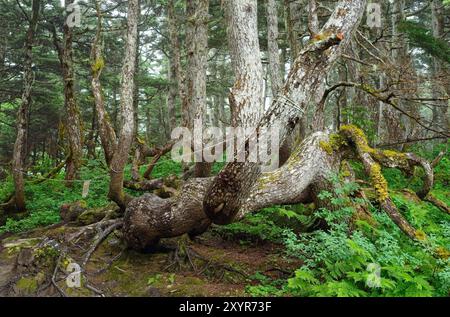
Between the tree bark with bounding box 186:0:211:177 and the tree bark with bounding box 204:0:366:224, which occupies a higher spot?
the tree bark with bounding box 186:0:211:177

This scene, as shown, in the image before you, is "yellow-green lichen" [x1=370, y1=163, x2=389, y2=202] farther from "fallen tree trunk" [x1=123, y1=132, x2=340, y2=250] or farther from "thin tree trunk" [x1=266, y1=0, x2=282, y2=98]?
"thin tree trunk" [x1=266, y1=0, x2=282, y2=98]

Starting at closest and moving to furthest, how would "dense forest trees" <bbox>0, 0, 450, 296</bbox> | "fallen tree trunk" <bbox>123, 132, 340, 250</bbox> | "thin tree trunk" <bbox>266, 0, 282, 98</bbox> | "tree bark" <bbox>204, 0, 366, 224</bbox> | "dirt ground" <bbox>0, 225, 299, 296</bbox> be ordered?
1. "tree bark" <bbox>204, 0, 366, 224</bbox>
2. "dense forest trees" <bbox>0, 0, 450, 296</bbox>
3. "dirt ground" <bbox>0, 225, 299, 296</bbox>
4. "fallen tree trunk" <bbox>123, 132, 340, 250</bbox>
5. "thin tree trunk" <bbox>266, 0, 282, 98</bbox>

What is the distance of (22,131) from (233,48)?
7.97 meters

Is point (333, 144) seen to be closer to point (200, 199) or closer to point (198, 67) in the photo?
point (200, 199)

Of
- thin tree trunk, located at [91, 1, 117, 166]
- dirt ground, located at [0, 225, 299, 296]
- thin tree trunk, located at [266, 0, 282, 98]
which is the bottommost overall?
dirt ground, located at [0, 225, 299, 296]

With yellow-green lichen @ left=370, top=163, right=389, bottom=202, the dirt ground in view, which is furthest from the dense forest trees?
the dirt ground

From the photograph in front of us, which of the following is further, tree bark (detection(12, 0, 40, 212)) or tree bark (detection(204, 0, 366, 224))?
tree bark (detection(12, 0, 40, 212))

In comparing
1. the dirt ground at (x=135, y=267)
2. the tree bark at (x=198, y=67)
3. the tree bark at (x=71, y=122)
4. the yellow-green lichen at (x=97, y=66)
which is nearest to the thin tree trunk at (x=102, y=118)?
the yellow-green lichen at (x=97, y=66)

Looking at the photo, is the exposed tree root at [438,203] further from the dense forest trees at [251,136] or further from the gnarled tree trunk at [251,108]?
the gnarled tree trunk at [251,108]

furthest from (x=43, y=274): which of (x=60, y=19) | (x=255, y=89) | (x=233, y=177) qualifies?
(x=60, y=19)

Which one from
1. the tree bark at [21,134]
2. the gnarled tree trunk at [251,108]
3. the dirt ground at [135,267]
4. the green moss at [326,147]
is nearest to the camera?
the gnarled tree trunk at [251,108]

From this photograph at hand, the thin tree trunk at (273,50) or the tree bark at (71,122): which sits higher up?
the thin tree trunk at (273,50)

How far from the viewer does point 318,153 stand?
21.2ft

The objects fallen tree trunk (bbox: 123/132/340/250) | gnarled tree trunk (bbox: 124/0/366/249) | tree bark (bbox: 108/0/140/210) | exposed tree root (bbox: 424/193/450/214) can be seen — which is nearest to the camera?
gnarled tree trunk (bbox: 124/0/366/249)
